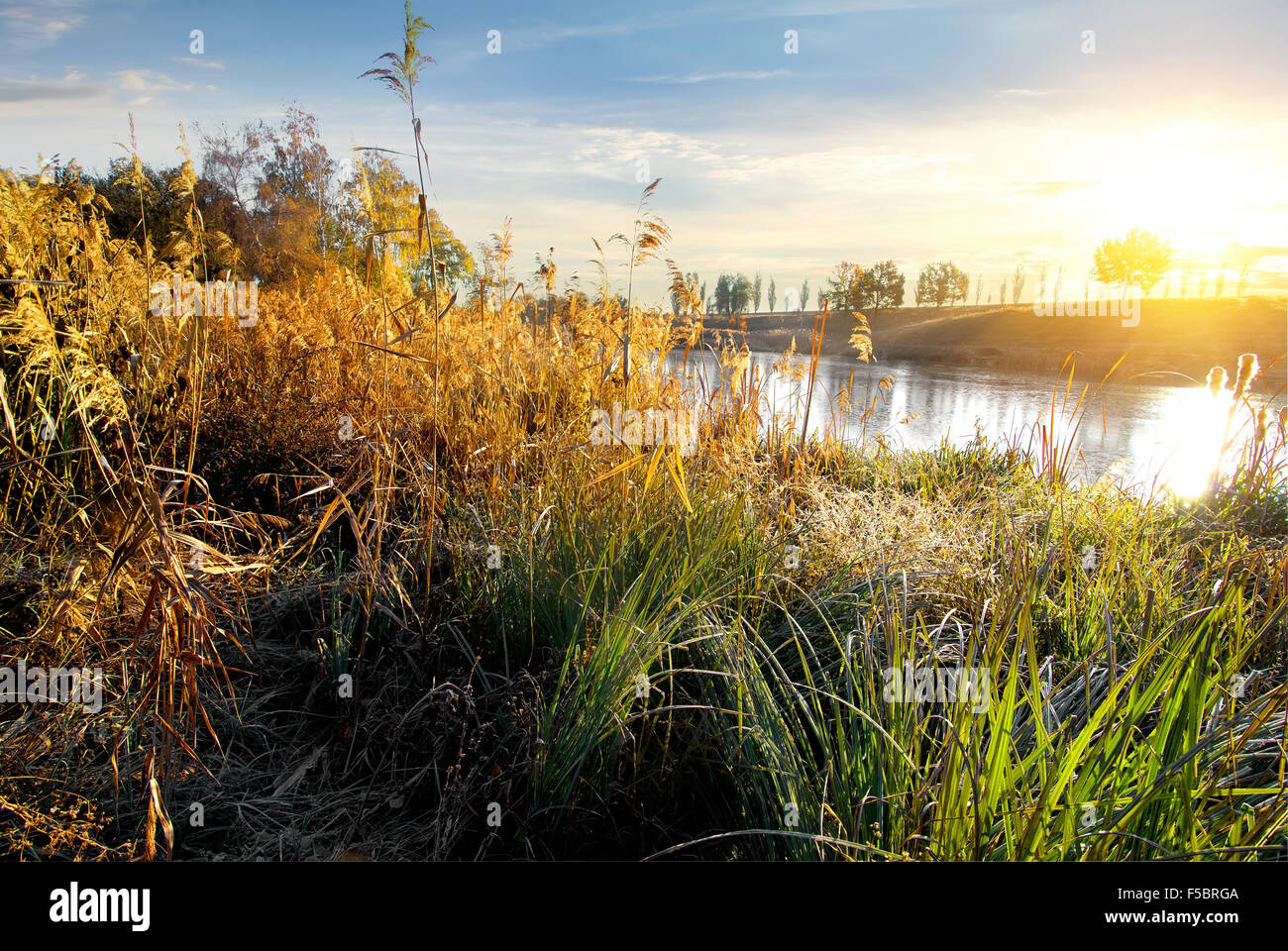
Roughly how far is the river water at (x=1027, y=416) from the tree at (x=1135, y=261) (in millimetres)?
27410

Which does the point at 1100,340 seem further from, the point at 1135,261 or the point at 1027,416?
the point at 1027,416

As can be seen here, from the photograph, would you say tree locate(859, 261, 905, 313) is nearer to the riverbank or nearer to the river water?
the riverbank

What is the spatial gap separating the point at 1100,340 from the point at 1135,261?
Result: 51.0ft

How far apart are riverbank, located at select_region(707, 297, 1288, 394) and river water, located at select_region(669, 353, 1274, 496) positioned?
5256mm

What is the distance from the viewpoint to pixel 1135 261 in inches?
1613

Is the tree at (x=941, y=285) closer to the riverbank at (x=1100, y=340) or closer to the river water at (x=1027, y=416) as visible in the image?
the riverbank at (x=1100, y=340)

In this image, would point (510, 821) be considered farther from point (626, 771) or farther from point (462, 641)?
point (462, 641)

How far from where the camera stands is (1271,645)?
86.0 inches

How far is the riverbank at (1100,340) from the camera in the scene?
25.4 meters

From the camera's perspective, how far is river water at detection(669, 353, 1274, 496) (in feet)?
13.2

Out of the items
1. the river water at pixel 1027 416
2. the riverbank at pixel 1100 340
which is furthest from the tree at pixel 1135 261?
the river water at pixel 1027 416
